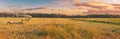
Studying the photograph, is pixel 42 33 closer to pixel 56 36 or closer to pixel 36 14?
pixel 56 36

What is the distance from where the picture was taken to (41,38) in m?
11.6

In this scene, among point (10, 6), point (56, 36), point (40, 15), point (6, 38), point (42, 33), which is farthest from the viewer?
point (40, 15)

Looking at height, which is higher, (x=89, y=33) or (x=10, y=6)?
(x=89, y=33)

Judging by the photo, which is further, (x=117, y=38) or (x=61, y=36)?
(x=117, y=38)

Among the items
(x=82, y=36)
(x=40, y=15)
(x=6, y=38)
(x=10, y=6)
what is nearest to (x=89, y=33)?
(x=82, y=36)

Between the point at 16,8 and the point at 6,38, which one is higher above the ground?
the point at 6,38

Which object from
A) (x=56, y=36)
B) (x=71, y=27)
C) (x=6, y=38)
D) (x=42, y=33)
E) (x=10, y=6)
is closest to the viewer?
(x=6, y=38)

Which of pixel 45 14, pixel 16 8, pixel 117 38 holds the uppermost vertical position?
pixel 117 38

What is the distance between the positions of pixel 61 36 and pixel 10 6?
25985mm

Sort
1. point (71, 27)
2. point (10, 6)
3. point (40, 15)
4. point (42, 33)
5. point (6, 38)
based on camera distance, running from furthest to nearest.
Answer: point (40, 15), point (10, 6), point (71, 27), point (42, 33), point (6, 38)

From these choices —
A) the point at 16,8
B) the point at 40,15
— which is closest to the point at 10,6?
the point at 16,8

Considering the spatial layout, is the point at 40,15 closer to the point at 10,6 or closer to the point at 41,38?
the point at 10,6

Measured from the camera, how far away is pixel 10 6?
36.9m

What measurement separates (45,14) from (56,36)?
94.4 m
